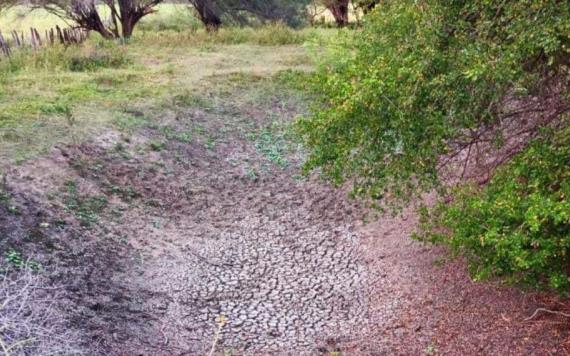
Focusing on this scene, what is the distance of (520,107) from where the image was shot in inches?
190

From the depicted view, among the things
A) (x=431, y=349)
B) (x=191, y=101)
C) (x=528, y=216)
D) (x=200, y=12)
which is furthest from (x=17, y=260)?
(x=200, y=12)

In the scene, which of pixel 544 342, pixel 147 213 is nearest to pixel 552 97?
pixel 544 342

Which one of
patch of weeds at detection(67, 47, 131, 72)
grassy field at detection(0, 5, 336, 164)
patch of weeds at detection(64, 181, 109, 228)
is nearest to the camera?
patch of weeds at detection(64, 181, 109, 228)

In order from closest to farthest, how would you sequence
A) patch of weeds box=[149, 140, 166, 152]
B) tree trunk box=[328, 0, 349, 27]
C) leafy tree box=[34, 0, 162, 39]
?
patch of weeds box=[149, 140, 166, 152] → leafy tree box=[34, 0, 162, 39] → tree trunk box=[328, 0, 349, 27]

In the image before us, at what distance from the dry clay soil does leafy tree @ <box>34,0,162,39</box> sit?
436 inches

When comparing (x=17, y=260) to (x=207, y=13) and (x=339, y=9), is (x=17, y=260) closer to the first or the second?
(x=207, y=13)

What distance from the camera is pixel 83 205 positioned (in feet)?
22.7

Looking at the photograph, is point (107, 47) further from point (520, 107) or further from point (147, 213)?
point (520, 107)

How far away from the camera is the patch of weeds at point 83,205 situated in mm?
6668

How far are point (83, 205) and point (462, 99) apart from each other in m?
4.73

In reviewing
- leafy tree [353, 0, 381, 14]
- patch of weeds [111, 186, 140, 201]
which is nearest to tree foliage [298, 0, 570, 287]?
leafy tree [353, 0, 381, 14]

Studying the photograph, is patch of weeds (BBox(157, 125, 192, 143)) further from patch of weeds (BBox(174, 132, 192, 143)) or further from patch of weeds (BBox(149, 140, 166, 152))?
patch of weeds (BBox(149, 140, 166, 152))

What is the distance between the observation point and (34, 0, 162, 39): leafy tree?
59.7ft

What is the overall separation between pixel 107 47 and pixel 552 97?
13.3 m
